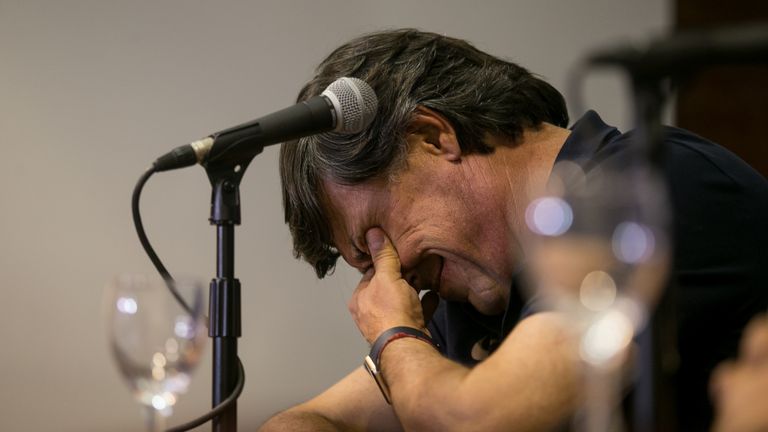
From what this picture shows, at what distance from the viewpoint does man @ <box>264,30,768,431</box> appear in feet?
4.57

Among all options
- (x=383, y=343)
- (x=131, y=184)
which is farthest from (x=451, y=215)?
(x=131, y=184)

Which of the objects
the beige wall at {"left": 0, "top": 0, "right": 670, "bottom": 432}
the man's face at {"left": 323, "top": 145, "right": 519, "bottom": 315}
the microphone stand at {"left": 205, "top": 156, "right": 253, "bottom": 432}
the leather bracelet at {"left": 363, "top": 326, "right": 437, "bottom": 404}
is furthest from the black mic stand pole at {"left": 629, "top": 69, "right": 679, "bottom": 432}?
the beige wall at {"left": 0, "top": 0, "right": 670, "bottom": 432}

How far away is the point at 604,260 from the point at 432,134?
1072 mm

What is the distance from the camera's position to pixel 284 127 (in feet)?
4.49

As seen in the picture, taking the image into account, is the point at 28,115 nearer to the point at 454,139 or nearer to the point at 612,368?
the point at 454,139

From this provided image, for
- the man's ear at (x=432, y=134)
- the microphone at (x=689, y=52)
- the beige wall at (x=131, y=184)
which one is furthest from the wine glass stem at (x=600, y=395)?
the beige wall at (x=131, y=184)

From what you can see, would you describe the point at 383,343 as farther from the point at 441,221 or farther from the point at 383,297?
the point at 441,221

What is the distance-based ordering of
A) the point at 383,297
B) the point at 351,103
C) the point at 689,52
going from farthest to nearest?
the point at 383,297, the point at 351,103, the point at 689,52

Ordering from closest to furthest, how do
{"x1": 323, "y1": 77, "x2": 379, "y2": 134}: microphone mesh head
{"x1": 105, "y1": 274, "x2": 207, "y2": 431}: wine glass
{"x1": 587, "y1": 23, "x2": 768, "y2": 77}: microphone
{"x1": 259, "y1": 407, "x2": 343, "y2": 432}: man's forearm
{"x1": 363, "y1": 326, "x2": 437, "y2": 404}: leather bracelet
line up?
{"x1": 587, "y1": 23, "x2": 768, "y2": 77}: microphone < {"x1": 105, "y1": 274, "x2": 207, "y2": 431}: wine glass < {"x1": 323, "y1": 77, "x2": 379, "y2": 134}: microphone mesh head < {"x1": 363, "y1": 326, "x2": 437, "y2": 404}: leather bracelet < {"x1": 259, "y1": 407, "x2": 343, "y2": 432}: man's forearm

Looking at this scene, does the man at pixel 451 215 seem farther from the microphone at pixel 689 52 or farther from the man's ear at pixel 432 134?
the microphone at pixel 689 52

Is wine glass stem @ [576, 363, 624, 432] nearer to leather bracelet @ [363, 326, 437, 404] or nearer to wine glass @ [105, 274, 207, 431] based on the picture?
wine glass @ [105, 274, 207, 431]

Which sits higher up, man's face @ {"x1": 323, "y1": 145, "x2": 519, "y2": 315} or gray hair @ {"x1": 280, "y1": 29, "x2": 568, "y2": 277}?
gray hair @ {"x1": 280, "y1": 29, "x2": 568, "y2": 277}

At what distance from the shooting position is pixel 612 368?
2.39 ft

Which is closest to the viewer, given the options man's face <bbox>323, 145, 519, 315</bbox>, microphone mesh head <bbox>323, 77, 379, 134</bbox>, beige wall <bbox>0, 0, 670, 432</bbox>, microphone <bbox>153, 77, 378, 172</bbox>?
microphone <bbox>153, 77, 378, 172</bbox>
